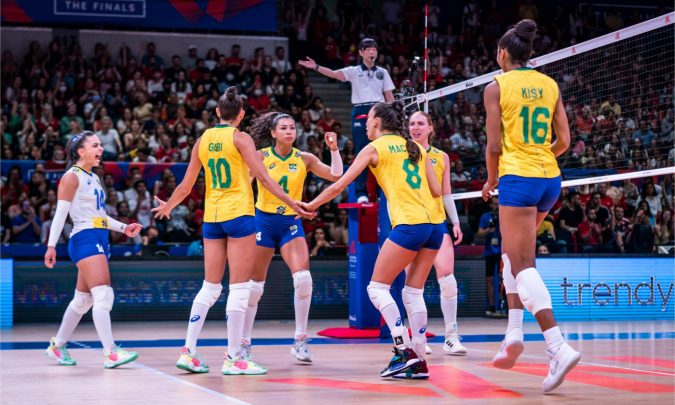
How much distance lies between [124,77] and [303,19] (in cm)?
483

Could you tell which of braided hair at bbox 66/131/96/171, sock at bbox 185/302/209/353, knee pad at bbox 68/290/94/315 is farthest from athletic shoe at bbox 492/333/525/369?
braided hair at bbox 66/131/96/171

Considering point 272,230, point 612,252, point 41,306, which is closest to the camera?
point 272,230

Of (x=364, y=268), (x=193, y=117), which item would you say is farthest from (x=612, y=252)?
(x=193, y=117)

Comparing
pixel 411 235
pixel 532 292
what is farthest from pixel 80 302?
pixel 532 292

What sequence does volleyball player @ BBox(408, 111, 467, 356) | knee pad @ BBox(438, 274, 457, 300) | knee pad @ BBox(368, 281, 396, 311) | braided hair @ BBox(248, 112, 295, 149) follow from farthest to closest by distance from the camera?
1. knee pad @ BBox(438, 274, 457, 300)
2. volleyball player @ BBox(408, 111, 467, 356)
3. braided hair @ BBox(248, 112, 295, 149)
4. knee pad @ BBox(368, 281, 396, 311)

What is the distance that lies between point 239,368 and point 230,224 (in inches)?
44.5

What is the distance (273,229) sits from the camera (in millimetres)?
8242

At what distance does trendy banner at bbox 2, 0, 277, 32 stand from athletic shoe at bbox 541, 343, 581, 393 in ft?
51.5

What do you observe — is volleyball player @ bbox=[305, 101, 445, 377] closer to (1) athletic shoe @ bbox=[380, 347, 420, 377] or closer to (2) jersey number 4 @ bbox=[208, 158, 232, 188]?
(1) athletic shoe @ bbox=[380, 347, 420, 377]

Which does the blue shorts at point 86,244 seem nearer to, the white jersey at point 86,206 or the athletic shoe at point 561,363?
the white jersey at point 86,206

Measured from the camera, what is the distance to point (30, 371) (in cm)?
765

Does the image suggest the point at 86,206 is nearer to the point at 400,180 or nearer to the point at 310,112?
the point at 400,180

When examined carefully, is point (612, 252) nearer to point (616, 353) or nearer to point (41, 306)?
point (616, 353)

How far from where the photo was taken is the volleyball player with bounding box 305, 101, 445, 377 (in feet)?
22.7
